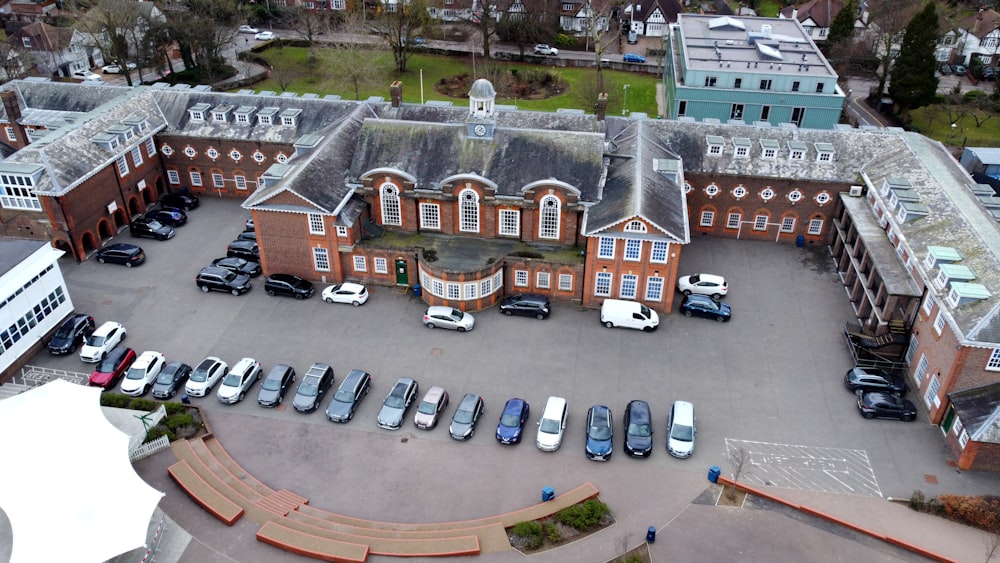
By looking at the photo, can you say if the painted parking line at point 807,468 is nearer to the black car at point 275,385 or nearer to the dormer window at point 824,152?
the black car at point 275,385

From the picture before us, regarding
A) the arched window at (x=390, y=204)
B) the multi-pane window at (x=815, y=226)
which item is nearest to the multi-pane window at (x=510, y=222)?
the arched window at (x=390, y=204)

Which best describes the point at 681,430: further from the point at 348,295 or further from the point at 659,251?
the point at 348,295

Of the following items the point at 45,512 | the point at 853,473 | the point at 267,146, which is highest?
the point at 267,146

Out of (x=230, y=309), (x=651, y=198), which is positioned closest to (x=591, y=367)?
(x=651, y=198)

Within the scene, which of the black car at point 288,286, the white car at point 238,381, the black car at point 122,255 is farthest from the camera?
the black car at point 122,255

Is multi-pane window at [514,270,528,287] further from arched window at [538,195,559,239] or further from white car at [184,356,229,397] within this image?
white car at [184,356,229,397]

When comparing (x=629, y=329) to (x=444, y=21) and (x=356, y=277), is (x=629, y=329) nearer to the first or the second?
(x=356, y=277)
